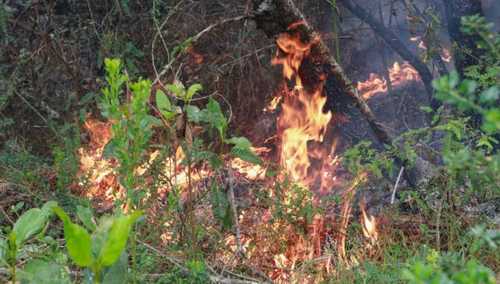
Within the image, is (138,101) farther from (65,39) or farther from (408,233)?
(65,39)

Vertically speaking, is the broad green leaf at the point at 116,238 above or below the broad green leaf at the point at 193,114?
above

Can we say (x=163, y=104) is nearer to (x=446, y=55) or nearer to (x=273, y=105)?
(x=273, y=105)

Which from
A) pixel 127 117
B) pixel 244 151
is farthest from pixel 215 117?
pixel 127 117

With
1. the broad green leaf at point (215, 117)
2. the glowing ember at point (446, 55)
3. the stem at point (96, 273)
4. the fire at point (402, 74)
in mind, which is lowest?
the fire at point (402, 74)

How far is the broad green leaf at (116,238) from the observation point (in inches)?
55.4

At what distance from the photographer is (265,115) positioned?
201 inches

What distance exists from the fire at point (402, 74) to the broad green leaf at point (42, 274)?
4118mm

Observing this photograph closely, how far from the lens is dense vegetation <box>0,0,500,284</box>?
1.56 m

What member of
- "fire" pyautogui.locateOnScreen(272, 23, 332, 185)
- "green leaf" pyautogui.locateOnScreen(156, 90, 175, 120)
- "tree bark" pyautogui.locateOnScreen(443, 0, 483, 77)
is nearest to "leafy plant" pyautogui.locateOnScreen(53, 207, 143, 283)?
"green leaf" pyautogui.locateOnScreen(156, 90, 175, 120)

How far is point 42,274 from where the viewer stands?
165cm

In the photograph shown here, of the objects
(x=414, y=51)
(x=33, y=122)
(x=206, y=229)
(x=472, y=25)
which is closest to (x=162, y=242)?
(x=206, y=229)

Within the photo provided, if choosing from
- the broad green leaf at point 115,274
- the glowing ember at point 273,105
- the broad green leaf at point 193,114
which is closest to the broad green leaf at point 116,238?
the broad green leaf at point 115,274

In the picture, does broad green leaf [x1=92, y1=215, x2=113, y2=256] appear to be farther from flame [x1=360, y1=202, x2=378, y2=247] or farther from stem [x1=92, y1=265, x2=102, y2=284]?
flame [x1=360, y1=202, x2=378, y2=247]

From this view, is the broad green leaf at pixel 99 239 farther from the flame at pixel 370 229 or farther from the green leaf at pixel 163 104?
the flame at pixel 370 229
